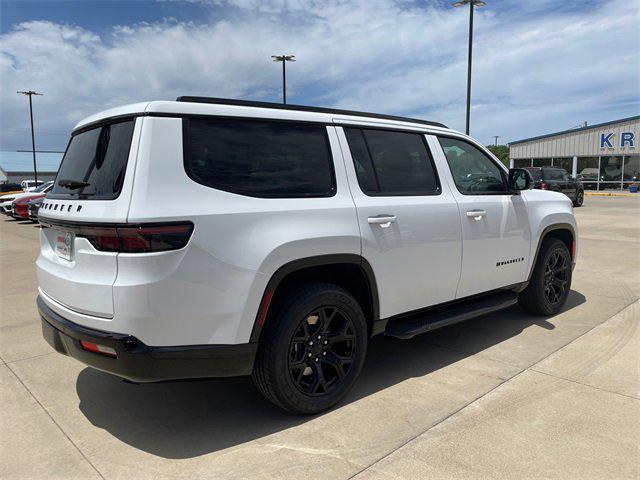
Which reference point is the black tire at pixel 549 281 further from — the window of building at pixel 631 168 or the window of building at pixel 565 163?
the window of building at pixel 565 163

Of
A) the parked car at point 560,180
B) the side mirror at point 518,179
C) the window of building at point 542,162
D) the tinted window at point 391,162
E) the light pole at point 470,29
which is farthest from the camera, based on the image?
the window of building at point 542,162

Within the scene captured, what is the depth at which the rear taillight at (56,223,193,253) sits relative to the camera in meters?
2.49

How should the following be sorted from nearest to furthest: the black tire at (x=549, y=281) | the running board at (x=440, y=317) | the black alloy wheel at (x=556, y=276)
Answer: the running board at (x=440, y=317) < the black tire at (x=549, y=281) < the black alloy wheel at (x=556, y=276)

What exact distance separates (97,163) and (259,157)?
0.95 m

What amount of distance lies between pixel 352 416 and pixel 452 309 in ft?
4.72

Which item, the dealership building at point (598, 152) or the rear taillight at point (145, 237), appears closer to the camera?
the rear taillight at point (145, 237)

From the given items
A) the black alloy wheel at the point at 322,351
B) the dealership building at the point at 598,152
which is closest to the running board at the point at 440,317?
the black alloy wheel at the point at 322,351

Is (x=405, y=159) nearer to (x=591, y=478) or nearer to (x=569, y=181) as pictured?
(x=591, y=478)

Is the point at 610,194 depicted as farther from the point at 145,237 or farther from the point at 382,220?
the point at 145,237

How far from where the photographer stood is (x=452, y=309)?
421 cm

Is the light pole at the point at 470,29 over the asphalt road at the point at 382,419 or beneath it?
over

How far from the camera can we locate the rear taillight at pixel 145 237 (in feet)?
8.18

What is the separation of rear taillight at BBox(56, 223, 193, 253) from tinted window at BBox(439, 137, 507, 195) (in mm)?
2498

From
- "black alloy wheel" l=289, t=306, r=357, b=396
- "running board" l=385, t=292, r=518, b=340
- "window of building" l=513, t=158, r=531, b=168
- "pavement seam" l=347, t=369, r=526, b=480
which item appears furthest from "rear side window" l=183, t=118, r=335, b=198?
"window of building" l=513, t=158, r=531, b=168
